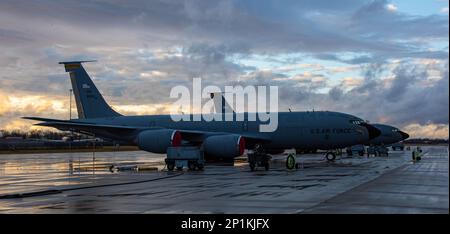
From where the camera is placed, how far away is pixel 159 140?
38.2 m

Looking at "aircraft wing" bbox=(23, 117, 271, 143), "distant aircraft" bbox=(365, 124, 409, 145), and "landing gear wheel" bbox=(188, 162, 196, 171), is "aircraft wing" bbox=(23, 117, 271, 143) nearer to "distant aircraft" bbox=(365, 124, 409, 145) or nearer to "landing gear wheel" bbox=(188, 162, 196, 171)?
"landing gear wheel" bbox=(188, 162, 196, 171)

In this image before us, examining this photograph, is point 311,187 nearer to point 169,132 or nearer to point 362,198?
point 362,198

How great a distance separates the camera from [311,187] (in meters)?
19.1

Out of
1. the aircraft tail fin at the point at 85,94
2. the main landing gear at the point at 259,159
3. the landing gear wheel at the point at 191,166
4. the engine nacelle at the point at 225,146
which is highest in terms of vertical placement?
the aircraft tail fin at the point at 85,94

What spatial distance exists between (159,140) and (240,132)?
7.91 metres

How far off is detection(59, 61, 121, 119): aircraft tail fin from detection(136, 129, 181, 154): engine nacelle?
508 inches

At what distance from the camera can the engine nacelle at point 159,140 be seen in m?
37.5

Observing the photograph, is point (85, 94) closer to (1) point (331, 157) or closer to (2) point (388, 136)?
(1) point (331, 157)

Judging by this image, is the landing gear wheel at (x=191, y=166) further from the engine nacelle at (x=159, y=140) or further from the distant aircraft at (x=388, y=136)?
the distant aircraft at (x=388, y=136)

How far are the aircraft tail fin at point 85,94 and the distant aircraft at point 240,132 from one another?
4.92 meters

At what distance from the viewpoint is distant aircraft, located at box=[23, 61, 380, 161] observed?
124 ft

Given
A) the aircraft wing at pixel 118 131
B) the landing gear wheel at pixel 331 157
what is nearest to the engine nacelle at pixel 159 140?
the aircraft wing at pixel 118 131

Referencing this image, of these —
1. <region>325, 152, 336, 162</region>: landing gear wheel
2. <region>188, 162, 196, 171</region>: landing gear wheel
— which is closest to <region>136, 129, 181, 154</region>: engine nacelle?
<region>188, 162, 196, 171</region>: landing gear wheel
